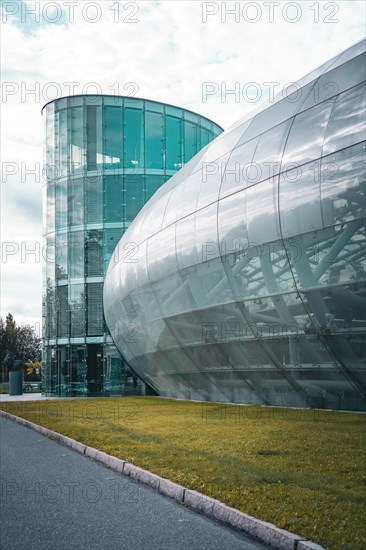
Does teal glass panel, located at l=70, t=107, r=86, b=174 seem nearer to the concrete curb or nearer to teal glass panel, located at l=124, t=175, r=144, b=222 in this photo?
teal glass panel, located at l=124, t=175, r=144, b=222

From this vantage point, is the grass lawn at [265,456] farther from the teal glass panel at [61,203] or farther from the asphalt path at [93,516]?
the teal glass panel at [61,203]

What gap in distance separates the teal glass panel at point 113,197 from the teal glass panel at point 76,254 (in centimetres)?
179

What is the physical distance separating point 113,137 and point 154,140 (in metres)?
2.08

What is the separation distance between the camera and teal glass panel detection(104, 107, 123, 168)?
1371 inches

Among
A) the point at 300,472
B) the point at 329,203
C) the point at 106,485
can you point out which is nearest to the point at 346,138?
the point at 329,203

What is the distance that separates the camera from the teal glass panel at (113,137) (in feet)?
114

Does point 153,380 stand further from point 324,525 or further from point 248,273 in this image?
point 324,525

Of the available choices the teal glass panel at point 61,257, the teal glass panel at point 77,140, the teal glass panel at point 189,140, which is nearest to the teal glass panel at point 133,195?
the teal glass panel at point 77,140

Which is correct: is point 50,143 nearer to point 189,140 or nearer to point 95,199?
point 95,199

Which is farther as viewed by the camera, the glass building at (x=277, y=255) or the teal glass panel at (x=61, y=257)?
the teal glass panel at (x=61, y=257)

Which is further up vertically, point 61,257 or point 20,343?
point 61,257

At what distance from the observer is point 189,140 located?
36.4m

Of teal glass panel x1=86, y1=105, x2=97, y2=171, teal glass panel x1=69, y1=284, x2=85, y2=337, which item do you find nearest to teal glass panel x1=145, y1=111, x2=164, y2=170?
teal glass panel x1=86, y1=105, x2=97, y2=171

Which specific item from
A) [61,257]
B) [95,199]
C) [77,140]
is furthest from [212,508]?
[77,140]
